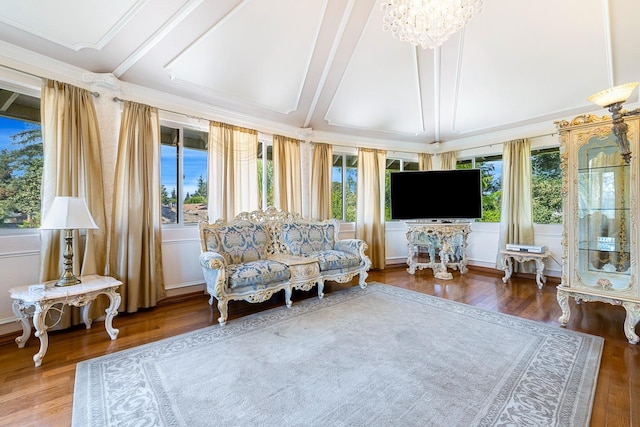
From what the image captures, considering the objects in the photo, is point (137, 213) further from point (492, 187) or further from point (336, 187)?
point (492, 187)

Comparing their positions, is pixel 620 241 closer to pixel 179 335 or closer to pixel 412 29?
pixel 412 29

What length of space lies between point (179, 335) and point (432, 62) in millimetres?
4541

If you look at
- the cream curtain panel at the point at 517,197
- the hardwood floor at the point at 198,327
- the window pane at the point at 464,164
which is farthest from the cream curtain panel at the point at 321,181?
the cream curtain panel at the point at 517,197

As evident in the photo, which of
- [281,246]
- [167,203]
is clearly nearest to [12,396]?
[167,203]

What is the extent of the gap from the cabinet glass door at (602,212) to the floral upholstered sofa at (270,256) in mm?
2429

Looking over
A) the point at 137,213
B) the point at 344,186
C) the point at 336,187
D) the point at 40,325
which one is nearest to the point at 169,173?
the point at 137,213

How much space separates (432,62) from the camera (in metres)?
3.84

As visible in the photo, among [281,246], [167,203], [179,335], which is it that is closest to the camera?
[179,335]

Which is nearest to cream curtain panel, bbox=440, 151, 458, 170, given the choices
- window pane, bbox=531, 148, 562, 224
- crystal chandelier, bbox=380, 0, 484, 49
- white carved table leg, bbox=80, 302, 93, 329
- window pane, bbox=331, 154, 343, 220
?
window pane, bbox=531, 148, 562, 224

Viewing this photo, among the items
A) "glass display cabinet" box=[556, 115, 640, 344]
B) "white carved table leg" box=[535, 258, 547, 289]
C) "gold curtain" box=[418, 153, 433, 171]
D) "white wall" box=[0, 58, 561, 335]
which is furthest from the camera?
"gold curtain" box=[418, 153, 433, 171]

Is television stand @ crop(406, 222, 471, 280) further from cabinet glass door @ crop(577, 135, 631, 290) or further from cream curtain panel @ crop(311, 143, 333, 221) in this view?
cabinet glass door @ crop(577, 135, 631, 290)

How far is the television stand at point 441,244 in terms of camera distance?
4.79 m

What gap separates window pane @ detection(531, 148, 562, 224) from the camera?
463cm

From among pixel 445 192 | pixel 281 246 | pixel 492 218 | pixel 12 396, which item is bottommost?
pixel 12 396
